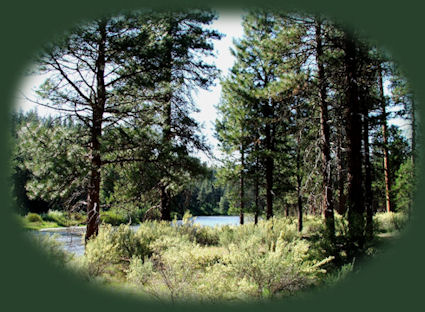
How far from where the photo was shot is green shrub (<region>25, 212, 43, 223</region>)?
686cm

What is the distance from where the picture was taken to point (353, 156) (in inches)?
346

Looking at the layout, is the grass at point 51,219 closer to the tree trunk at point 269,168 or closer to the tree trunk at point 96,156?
the tree trunk at point 96,156

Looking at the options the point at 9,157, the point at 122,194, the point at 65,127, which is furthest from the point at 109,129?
the point at 122,194

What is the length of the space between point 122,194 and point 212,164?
346 centimetres

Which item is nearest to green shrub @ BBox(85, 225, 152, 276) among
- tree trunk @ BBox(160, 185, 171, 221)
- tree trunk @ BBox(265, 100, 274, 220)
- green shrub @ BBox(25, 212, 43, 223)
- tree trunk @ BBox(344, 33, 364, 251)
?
green shrub @ BBox(25, 212, 43, 223)

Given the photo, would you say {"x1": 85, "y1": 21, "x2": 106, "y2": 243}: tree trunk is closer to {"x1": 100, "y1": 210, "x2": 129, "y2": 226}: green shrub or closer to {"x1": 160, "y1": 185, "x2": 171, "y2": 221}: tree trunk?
{"x1": 100, "y1": 210, "x2": 129, "y2": 226}: green shrub

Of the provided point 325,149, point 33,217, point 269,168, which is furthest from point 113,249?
point 269,168

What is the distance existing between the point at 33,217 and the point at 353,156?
963 cm

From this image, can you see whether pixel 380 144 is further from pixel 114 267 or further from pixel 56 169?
pixel 56 169

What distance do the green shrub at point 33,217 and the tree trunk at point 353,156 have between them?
8928mm

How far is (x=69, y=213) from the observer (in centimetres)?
679

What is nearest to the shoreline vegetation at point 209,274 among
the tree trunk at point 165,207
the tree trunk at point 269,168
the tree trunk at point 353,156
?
the tree trunk at point 353,156

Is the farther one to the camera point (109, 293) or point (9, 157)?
point (9, 157)

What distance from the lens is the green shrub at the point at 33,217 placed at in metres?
6.86
